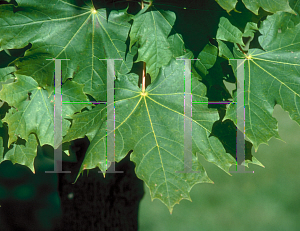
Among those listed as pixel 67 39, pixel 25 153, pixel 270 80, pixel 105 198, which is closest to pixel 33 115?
pixel 25 153

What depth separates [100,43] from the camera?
90 centimetres

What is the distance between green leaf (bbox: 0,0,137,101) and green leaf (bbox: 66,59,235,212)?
0.09m

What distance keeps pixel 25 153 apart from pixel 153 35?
0.64 metres

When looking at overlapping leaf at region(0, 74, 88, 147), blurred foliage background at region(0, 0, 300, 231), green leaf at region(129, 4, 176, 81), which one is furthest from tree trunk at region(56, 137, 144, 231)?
green leaf at region(129, 4, 176, 81)

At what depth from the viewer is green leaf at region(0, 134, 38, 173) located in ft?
3.26

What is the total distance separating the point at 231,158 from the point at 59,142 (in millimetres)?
605

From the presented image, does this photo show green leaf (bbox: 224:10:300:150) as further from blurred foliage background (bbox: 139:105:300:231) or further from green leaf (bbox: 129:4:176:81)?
blurred foliage background (bbox: 139:105:300:231)

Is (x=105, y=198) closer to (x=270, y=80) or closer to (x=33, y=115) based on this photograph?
(x=33, y=115)

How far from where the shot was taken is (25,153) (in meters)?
1.00

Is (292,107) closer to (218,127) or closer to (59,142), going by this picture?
(218,127)

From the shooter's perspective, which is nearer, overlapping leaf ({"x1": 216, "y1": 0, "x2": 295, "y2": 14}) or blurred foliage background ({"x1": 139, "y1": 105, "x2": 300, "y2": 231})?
overlapping leaf ({"x1": 216, "y1": 0, "x2": 295, "y2": 14})

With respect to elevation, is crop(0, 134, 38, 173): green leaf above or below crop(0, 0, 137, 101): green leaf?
below

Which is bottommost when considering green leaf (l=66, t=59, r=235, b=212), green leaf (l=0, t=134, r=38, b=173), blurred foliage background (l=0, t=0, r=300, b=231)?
blurred foliage background (l=0, t=0, r=300, b=231)

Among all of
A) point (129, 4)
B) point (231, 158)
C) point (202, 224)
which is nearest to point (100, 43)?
point (129, 4)
